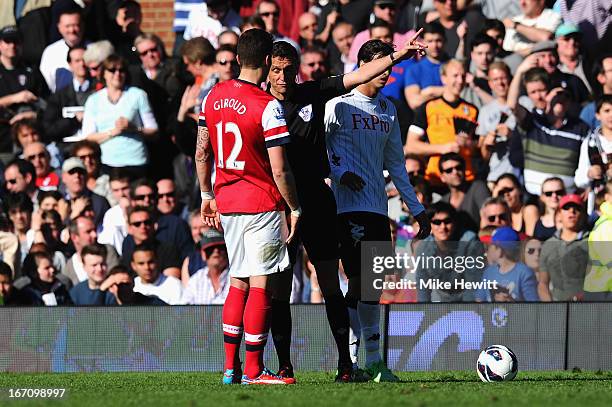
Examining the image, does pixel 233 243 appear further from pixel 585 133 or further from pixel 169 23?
pixel 169 23

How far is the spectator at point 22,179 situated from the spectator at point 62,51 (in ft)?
4.60

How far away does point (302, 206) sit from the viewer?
938cm

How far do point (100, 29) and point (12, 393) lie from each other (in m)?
9.19

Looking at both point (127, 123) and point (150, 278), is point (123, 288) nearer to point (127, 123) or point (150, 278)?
point (150, 278)

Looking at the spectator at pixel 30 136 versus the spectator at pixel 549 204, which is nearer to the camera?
the spectator at pixel 549 204

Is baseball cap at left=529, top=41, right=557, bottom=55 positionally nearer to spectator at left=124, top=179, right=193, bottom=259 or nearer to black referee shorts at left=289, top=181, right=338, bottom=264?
spectator at left=124, top=179, right=193, bottom=259

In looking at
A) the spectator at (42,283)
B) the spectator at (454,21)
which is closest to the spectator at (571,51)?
the spectator at (454,21)

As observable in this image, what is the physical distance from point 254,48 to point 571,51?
6.97 m

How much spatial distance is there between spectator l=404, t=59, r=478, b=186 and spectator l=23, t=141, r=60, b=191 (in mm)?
4615

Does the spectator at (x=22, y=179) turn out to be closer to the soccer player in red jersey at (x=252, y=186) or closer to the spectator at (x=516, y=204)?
the spectator at (x=516, y=204)

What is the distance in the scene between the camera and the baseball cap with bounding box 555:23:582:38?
580 inches

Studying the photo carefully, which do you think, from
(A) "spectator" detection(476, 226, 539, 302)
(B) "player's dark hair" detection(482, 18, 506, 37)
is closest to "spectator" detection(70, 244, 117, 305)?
(A) "spectator" detection(476, 226, 539, 302)

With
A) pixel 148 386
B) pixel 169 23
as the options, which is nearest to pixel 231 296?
pixel 148 386

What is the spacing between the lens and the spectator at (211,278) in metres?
13.2
